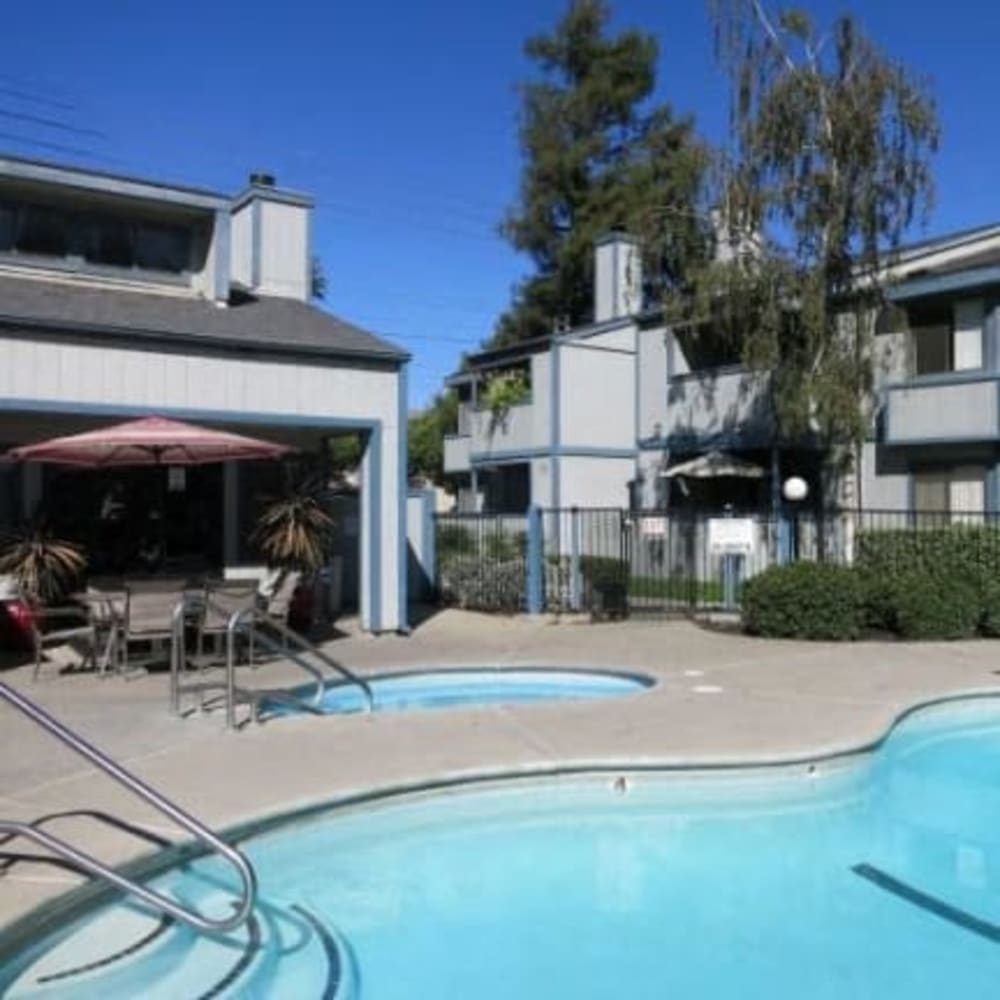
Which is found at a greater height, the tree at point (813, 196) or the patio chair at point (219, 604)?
the tree at point (813, 196)

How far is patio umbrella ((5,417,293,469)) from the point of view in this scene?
39.8 feet

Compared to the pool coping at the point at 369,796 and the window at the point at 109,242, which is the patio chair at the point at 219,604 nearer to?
the pool coping at the point at 369,796

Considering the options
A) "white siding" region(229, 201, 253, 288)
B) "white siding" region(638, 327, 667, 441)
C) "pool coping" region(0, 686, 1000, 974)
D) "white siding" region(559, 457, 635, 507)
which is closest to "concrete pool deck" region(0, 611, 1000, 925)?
"pool coping" region(0, 686, 1000, 974)

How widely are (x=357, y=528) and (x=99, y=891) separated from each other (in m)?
13.3

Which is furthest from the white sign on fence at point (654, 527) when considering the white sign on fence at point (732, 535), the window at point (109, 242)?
the window at point (109, 242)

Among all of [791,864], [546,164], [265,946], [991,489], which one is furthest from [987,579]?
[546,164]

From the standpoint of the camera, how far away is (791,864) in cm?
704

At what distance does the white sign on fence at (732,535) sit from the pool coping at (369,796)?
7.64m

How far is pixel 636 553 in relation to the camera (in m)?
20.0

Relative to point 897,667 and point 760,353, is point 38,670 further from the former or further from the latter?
point 760,353

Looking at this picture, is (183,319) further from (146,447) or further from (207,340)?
(146,447)

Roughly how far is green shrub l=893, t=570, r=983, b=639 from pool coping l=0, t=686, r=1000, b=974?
19.1ft

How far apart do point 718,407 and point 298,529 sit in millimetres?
13418

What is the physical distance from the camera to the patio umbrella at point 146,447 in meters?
12.1
